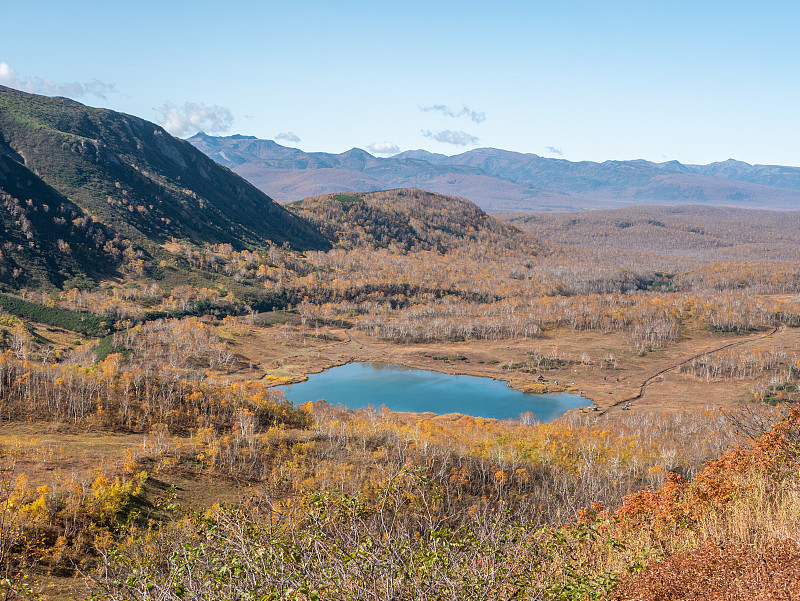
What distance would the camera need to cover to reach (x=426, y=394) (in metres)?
119

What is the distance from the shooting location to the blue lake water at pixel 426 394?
109 metres

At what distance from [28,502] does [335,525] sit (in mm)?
37351

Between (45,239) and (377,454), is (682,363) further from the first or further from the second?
(45,239)

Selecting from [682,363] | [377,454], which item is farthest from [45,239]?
[682,363]

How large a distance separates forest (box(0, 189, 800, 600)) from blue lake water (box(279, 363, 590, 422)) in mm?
6477

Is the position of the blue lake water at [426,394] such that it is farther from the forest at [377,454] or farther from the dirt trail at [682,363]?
the dirt trail at [682,363]

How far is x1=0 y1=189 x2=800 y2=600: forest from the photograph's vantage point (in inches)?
424

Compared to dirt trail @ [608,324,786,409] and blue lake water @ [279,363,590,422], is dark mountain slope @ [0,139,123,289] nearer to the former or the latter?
blue lake water @ [279,363,590,422]

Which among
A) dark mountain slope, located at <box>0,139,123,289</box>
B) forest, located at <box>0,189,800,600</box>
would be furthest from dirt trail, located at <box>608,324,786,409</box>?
dark mountain slope, located at <box>0,139,123,289</box>

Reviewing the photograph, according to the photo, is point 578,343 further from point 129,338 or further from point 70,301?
point 70,301

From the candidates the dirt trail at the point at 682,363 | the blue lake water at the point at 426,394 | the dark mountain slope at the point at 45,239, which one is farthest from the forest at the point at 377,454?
the blue lake water at the point at 426,394

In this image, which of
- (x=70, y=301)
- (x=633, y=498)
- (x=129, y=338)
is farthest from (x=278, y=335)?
(x=633, y=498)

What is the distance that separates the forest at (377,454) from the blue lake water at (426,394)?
6.48m

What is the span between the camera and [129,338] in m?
132
